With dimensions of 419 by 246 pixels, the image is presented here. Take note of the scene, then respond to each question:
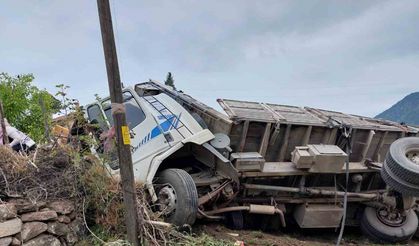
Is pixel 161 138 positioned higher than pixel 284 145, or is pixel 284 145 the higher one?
pixel 284 145

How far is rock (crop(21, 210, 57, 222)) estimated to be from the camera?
5027 mm

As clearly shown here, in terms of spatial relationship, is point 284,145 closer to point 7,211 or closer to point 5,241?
point 7,211

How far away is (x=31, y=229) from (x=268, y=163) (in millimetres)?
3786

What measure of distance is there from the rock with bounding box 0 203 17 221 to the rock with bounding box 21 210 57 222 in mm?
169

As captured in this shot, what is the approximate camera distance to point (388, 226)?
7.75 m

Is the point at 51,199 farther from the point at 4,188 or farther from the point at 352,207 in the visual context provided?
the point at 352,207

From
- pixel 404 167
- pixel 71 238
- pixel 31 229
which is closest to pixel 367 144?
pixel 404 167

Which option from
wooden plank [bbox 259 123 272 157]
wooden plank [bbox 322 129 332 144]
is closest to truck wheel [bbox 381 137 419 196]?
wooden plank [bbox 322 129 332 144]

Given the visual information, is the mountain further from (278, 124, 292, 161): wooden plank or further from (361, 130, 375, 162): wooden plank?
(278, 124, 292, 161): wooden plank

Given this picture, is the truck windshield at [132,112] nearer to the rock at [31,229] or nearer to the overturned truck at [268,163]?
the overturned truck at [268,163]

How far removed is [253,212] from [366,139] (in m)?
2.52

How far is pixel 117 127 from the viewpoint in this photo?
501cm

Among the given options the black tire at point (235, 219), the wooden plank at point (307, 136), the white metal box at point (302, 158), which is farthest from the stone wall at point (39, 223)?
the wooden plank at point (307, 136)

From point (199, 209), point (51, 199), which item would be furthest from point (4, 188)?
point (199, 209)
